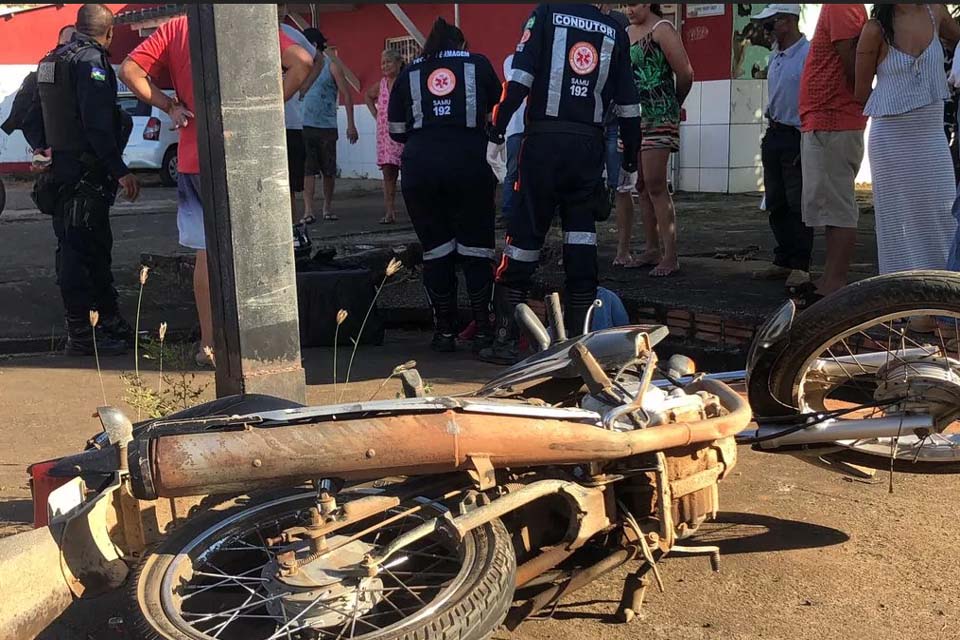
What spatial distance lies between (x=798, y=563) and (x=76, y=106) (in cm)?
487

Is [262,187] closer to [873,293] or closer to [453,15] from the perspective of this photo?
[873,293]

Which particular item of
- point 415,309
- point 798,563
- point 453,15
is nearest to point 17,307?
point 415,309

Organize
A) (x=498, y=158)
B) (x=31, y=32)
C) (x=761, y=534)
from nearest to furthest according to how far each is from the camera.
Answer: (x=761, y=534), (x=498, y=158), (x=31, y=32)

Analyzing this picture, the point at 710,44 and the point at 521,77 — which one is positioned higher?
the point at 710,44

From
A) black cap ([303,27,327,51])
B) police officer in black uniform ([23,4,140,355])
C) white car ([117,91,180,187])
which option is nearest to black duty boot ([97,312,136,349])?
police officer in black uniform ([23,4,140,355])

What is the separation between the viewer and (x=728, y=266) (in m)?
7.25

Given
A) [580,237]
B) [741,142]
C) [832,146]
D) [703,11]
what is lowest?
[580,237]

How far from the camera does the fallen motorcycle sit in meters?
→ 2.31

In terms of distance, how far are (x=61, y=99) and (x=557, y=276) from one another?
3.26m

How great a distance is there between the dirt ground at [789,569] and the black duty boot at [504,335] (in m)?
1.94

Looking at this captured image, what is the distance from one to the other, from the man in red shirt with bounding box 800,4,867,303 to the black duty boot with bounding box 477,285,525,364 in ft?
5.55

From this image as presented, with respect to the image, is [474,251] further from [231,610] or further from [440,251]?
[231,610]

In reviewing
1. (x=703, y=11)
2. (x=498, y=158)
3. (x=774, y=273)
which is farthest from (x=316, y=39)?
(x=703, y=11)

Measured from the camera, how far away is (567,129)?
18.1 feet
